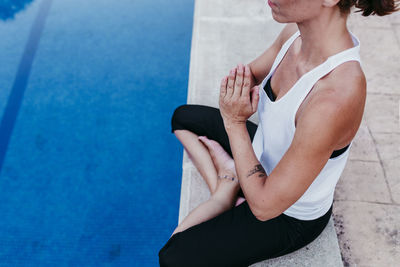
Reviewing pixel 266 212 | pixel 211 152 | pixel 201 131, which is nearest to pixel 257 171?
pixel 266 212

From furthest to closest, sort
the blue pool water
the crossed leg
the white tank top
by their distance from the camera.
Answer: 1. the blue pool water
2. the crossed leg
3. the white tank top

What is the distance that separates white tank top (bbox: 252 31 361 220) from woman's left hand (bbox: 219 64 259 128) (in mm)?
65

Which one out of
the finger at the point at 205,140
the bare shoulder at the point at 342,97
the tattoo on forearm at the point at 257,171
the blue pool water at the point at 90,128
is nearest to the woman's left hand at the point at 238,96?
the tattoo on forearm at the point at 257,171

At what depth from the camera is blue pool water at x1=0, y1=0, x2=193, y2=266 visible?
6.88 feet

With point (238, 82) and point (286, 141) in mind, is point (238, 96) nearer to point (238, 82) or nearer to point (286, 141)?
point (238, 82)

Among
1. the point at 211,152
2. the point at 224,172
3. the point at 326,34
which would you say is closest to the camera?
the point at 326,34

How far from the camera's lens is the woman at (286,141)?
0.96m

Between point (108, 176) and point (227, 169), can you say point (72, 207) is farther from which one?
point (227, 169)

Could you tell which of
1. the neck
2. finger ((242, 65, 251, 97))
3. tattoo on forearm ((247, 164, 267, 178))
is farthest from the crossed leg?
the neck

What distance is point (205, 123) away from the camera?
6.11ft

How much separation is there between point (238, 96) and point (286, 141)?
25 centimetres

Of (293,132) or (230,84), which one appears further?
(230,84)

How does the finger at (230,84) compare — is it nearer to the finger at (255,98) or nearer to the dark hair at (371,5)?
the finger at (255,98)

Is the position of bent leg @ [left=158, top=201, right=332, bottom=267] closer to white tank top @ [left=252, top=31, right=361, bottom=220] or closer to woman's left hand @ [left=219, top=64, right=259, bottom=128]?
white tank top @ [left=252, top=31, right=361, bottom=220]
